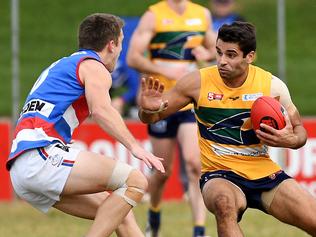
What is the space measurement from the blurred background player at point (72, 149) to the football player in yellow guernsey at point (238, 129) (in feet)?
1.73

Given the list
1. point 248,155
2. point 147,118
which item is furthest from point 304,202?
point 147,118

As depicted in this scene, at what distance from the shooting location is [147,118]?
839cm

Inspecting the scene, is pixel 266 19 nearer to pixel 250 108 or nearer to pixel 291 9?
pixel 291 9

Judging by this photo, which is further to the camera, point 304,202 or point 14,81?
point 14,81

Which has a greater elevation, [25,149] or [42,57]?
[25,149]

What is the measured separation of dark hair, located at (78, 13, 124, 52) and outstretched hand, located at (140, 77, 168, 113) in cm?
40

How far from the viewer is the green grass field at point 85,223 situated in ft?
37.4

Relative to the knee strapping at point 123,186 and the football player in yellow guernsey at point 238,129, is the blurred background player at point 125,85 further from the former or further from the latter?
the knee strapping at point 123,186

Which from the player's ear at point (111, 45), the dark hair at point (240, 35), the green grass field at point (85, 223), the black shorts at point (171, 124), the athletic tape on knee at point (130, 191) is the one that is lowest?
the green grass field at point (85, 223)

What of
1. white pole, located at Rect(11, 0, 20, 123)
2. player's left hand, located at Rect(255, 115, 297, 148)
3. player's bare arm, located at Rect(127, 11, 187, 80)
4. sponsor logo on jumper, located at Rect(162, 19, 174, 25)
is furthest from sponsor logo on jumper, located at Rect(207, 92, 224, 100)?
white pole, located at Rect(11, 0, 20, 123)

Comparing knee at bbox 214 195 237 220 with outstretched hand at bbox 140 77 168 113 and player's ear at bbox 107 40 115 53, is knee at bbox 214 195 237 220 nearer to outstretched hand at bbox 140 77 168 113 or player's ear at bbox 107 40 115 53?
outstretched hand at bbox 140 77 168 113

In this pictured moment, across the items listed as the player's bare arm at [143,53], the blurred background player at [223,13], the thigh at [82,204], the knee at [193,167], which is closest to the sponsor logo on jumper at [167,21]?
the player's bare arm at [143,53]

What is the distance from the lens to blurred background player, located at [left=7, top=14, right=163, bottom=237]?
759 cm

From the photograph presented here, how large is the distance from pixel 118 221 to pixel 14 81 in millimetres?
6671
